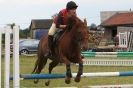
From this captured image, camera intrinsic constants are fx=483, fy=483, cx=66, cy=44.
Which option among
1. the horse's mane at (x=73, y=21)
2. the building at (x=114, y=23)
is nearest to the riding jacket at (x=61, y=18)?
the horse's mane at (x=73, y=21)

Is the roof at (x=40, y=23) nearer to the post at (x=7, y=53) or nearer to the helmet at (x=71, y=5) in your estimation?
the helmet at (x=71, y=5)

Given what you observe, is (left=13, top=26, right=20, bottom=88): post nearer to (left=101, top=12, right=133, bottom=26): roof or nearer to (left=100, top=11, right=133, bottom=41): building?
(left=100, top=11, right=133, bottom=41): building

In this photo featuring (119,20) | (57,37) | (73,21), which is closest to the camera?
(73,21)

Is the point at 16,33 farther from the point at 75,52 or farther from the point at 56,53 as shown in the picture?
the point at 56,53

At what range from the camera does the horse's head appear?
806 centimetres

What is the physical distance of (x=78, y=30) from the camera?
8.41 meters

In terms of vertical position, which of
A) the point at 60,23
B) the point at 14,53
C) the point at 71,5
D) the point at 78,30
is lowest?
the point at 14,53

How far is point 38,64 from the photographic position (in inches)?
428

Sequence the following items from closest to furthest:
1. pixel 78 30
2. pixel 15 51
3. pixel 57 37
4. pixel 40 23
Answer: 1. pixel 15 51
2. pixel 78 30
3. pixel 57 37
4. pixel 40 23

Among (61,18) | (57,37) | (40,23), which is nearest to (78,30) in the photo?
(61,18)

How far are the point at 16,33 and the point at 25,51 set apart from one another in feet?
93.2

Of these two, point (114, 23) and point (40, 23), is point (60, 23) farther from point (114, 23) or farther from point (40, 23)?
point (40, 23)

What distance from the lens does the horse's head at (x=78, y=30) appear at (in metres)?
8.06

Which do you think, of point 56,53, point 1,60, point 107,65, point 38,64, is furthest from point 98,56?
point 1,60
